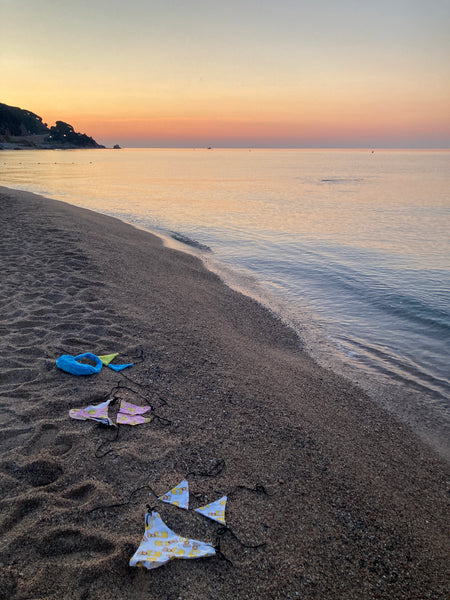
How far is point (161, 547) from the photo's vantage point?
8.23 ft

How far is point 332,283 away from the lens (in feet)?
39.0

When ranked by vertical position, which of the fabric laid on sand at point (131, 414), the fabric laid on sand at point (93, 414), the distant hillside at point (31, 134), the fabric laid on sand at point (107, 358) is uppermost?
the distant hillside at point (31, 134)

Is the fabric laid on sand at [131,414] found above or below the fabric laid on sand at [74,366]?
below

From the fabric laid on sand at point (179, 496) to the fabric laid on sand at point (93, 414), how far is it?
3.34 ft

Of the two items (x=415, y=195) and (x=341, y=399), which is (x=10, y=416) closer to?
(x=341, y=399)

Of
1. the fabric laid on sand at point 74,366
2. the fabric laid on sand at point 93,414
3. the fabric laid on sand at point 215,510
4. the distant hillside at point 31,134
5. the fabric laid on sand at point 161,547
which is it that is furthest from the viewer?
the distant hillside at point 31,134

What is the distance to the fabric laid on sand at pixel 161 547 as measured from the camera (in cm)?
241

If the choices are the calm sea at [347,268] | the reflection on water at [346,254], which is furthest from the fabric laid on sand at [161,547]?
the reflection on water at [346,254]

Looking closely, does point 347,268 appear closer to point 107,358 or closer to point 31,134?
point 107,358

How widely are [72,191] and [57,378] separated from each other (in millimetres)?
29180

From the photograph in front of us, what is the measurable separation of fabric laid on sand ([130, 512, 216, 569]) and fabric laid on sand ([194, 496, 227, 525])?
0.23 m

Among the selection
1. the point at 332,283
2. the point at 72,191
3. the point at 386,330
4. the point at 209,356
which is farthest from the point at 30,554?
the point at 72,191

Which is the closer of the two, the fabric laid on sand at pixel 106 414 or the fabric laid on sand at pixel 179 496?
the fabric laid on sand at pixel 179 496

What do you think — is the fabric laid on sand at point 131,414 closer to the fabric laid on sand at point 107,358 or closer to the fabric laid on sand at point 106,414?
the fabric laid on sand at point 106,414
